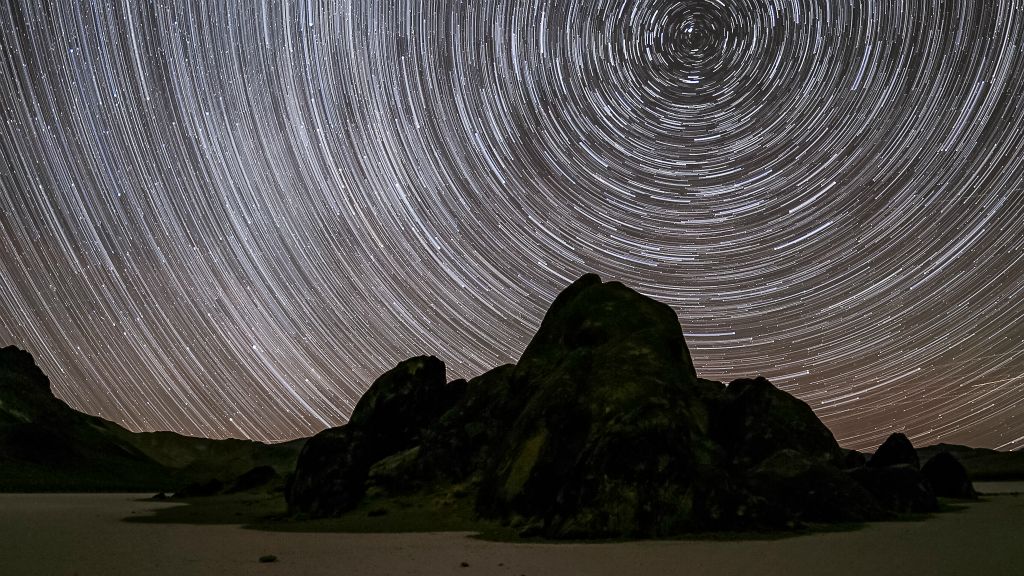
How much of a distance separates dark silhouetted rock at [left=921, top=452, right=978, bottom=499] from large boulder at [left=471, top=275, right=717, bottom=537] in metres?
18.8

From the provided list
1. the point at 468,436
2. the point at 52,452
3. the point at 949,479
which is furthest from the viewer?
the point at 52,452

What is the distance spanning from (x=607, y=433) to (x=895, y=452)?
103 feet

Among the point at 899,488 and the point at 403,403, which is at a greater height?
the point at 403,403

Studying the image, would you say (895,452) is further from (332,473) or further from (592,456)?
(332,473)

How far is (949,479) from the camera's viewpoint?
46750mm

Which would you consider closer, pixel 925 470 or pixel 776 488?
pixel 776 488

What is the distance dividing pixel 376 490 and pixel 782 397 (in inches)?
789

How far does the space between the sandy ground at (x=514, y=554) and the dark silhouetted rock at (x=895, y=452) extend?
22.6 meters

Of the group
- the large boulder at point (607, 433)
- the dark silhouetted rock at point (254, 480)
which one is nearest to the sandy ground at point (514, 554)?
the large boulder at point (607, 433)

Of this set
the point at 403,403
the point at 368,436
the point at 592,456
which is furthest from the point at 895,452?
the point at 592,456

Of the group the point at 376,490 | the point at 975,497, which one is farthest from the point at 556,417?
the point at 975,497

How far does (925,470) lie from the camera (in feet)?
159

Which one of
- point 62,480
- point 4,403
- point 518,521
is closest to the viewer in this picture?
point 518,521

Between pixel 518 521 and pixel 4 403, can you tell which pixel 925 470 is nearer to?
pixel 518 521
